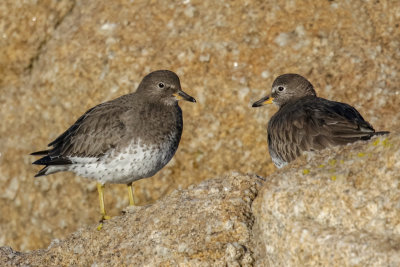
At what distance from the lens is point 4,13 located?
15797 mm

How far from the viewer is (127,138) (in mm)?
10781

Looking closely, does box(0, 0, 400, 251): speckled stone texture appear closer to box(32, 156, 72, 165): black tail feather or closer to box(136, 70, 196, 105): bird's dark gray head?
box(136, 70, 196, 105): bird's dark gray head

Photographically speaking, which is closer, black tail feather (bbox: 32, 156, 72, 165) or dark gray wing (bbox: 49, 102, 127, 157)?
dark gray wing (bbox: 49, 102, 127, 157)

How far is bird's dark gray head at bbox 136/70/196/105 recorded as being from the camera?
461 inches

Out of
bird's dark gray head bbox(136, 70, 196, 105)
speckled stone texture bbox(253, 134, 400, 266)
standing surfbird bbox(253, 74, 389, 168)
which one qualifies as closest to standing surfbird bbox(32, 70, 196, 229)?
bird's dark gray head bbox(136, 70, 196, 105)

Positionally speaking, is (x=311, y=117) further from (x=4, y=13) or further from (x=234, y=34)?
(x=4, y=13)

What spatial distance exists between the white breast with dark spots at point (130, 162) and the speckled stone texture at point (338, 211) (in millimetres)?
3920

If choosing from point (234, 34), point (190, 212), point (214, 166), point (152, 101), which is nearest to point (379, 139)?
point (190, 212)

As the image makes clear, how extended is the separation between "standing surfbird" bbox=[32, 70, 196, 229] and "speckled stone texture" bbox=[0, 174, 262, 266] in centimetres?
158

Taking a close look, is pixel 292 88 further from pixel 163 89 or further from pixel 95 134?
pixel 95 134

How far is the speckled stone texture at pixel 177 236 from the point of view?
24.4 feet

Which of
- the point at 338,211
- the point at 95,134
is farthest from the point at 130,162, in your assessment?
the point at 338,211

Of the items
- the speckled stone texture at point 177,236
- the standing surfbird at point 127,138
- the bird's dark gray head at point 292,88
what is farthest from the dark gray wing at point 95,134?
the bird's dark gray head at point 292,88

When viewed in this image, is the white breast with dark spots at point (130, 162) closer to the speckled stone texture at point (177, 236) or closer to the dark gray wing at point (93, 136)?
the dark gray wing at point (93, 136)
